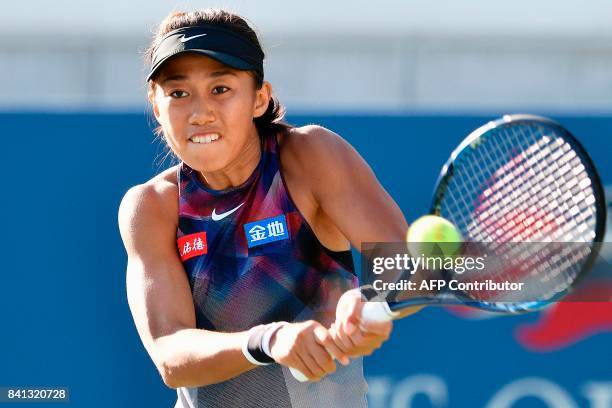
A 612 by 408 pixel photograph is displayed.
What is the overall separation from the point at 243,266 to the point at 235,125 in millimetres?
345

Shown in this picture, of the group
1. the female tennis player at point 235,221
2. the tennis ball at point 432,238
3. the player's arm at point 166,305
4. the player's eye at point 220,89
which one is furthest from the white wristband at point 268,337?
the player's eye at point 220,89

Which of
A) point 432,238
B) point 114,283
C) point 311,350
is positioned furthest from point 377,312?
point 114,283

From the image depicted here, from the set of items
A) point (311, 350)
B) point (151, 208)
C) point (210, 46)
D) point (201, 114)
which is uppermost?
point (210, 46)

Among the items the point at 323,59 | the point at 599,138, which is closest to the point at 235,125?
the point at 599,138

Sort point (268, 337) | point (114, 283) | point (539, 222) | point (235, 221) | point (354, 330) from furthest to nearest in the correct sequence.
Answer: point (114, 283), point (235, 221), point (539, 222), point (268, 337), point (354, 330)

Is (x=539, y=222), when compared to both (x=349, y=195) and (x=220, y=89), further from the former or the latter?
(x=220, y=89)

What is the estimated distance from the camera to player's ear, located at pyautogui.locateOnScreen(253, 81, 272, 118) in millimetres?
2770

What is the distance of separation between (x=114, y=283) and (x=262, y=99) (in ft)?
4.83

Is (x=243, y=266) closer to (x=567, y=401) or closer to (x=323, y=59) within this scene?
(x=567, y=401)

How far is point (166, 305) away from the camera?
269 centimetres

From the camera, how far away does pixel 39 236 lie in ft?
13.5

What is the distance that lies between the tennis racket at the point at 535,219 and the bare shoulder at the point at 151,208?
0.65 metres

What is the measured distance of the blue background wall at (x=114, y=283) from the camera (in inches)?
157

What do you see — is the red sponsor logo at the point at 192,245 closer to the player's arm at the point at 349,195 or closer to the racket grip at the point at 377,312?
the player's arm at the point at 349,195
